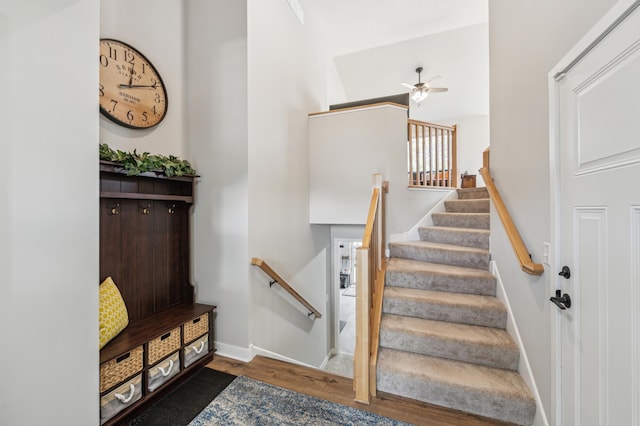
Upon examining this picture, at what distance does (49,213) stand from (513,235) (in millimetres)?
2719

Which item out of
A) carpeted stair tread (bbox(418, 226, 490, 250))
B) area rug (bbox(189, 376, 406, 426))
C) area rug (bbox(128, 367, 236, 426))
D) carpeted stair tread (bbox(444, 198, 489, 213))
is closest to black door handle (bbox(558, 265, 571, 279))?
area rug (bbox(189, 376, 406, 426))

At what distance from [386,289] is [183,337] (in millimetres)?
1842

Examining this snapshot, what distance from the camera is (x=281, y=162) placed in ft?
9.82

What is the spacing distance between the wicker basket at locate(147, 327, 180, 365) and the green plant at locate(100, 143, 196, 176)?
1225mm

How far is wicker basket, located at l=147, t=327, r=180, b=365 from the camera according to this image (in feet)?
5.91

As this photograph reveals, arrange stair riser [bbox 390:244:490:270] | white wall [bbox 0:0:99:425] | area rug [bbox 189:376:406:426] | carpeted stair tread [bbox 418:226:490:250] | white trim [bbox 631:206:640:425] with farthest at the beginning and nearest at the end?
carpeted stair tread [bbox 418:226:490:250]
stair riser [bbox 390:244:490:270]
area rug [bbox 189:376:406:426]
white wall [bbox 0:0:99:425]
white trim [bbox 631:206:640:425]

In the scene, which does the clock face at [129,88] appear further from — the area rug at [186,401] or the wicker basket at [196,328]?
the area rug at [186,401]

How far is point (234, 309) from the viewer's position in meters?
2.39

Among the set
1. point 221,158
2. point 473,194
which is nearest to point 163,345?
point 221,158

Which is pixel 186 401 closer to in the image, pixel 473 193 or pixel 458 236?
pixel 458 236

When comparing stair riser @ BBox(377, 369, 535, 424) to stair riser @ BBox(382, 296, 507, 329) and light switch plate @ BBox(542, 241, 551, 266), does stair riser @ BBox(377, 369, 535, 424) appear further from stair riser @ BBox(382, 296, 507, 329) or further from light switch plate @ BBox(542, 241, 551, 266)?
light switch plate @ BBox(542, 241, 551, 266)

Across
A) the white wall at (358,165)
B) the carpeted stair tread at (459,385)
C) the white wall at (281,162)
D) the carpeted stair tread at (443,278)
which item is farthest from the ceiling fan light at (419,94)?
the carpeted stair tread at (459,385)

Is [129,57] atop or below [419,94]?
below

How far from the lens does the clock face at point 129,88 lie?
1908 millimetres
